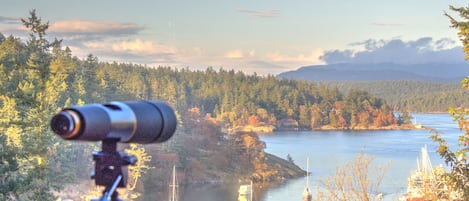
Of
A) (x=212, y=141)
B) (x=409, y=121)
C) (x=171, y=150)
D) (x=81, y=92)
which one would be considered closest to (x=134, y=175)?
(x=81, y=92)

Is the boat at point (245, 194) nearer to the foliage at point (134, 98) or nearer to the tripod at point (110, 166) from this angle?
the foliage at point (134, 98)

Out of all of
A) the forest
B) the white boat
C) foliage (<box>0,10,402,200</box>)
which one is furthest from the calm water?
the forest

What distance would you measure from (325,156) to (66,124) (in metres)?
36.2

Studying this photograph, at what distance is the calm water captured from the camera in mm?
25375

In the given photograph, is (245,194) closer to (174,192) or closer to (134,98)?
(174,192)

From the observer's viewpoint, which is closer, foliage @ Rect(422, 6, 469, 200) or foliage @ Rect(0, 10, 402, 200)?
foliage @ Rect(422, 6, 469, 200)

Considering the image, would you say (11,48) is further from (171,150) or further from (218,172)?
(218,172)

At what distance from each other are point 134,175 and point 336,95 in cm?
4558

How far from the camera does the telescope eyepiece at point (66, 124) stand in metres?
1.13

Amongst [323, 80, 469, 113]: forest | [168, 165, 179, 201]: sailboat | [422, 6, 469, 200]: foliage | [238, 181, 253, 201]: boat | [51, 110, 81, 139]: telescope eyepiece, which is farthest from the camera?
[323, 80, 469, 113]: forest

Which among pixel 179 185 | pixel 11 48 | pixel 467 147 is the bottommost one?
pixel 179 185

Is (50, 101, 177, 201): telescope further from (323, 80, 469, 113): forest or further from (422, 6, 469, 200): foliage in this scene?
(323, 80, 469, 113): forest

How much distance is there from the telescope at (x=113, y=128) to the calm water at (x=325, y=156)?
33.6ft

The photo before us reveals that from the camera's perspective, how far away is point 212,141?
1420 inches
